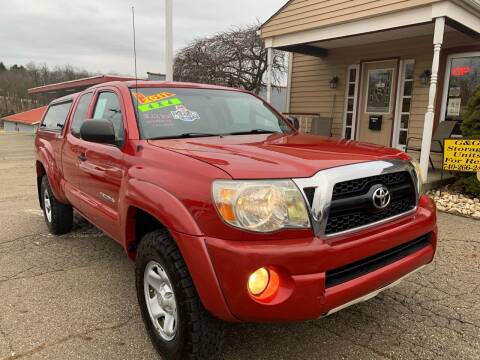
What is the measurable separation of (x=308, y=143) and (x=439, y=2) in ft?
17.1

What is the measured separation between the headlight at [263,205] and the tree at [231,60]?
18008mm

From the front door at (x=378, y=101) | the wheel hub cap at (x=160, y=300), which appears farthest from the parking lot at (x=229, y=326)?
the front door at (x=378, y=101)

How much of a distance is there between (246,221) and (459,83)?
806 cm

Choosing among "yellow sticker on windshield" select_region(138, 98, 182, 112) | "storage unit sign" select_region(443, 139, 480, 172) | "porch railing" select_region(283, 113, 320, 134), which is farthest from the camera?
"porch railing" select_region(283, 113, 320, 134)

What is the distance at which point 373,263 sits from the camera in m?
2.26

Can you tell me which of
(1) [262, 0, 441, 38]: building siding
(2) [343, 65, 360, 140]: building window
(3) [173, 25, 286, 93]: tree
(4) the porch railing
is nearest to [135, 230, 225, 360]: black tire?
(1) [262, 0, 441, 38]: building siding

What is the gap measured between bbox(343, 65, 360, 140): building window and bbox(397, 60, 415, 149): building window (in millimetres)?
1136

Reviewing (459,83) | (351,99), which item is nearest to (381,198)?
(459,83)

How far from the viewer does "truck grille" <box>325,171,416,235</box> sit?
2.09 metres

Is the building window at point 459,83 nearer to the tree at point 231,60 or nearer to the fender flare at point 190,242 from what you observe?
the fender flare at point 190,242

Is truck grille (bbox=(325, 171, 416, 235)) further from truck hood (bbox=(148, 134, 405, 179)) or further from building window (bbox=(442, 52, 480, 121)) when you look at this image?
building window (bbox=(442, 52, 480, 121))

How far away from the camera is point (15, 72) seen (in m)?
56.5

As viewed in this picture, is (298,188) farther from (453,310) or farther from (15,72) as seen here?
(15,72)

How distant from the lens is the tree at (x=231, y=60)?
19469 mm
